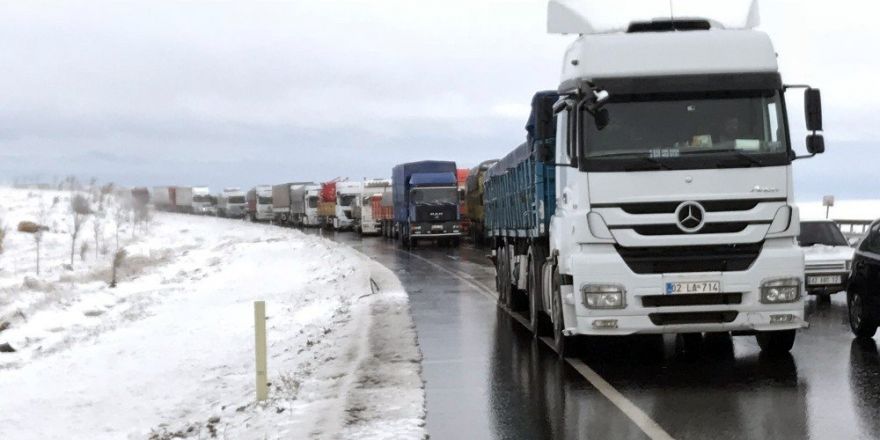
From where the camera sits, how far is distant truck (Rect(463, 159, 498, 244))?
46.1 m

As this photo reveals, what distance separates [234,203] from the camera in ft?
354

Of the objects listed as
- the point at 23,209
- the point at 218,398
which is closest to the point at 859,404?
the point at 218,398

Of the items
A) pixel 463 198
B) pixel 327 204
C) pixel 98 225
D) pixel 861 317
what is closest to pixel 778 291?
pixel 861 317

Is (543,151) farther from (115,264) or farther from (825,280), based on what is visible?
(115,264)

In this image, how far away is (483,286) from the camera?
950 inches

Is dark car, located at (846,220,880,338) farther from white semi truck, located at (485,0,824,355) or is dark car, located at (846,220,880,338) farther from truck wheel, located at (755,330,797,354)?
white semi truck, located at (485,0,824,355)

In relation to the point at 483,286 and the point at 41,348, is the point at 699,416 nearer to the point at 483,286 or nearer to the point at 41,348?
the point at 483,286

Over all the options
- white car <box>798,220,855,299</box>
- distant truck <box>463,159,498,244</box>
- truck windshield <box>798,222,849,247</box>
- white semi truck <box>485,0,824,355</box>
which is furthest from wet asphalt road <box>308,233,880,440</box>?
distant truck <box>463,159,498,244</box>

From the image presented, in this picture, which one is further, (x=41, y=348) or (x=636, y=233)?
(x=41, y=348)

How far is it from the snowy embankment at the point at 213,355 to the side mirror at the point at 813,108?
4753mm

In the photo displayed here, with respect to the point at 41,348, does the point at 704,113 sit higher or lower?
higher

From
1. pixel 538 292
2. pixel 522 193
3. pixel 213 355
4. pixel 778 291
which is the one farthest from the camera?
pixel 213 355

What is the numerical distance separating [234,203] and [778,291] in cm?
10111

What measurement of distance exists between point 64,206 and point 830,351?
81345 millimetres
